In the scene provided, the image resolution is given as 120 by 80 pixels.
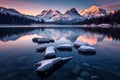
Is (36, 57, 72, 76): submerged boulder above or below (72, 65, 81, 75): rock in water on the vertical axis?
above

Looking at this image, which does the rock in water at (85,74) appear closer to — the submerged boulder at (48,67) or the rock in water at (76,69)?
the rock in water at (76,69)

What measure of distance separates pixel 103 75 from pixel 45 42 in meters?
16.8

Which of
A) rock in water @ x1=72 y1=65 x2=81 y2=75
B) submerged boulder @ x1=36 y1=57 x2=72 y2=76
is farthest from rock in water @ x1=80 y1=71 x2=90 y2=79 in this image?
submerged boulder @ x1=36 y1=57 x2=72 y2=76

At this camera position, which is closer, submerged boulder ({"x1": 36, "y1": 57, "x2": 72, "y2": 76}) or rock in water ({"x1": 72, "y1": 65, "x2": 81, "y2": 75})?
submerged boulder ({"x1": 36, "y1": 57, "x2": 72, "y2": 76})

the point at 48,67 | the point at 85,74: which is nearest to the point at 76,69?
the point at 85,74

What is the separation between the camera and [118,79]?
388 inches

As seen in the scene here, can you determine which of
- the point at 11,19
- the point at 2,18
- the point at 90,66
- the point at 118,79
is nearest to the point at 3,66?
the point at 90,66

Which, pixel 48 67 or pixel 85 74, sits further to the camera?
pixel 48 67

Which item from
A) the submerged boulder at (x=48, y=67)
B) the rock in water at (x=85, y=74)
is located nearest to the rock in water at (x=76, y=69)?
the rock in water at (x=85, y=74)

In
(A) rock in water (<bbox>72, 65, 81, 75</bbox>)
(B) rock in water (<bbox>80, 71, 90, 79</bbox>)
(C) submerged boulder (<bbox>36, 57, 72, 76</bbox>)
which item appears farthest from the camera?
(A) rock in water (<bbox>72, 65, 81, 75</bbox>)

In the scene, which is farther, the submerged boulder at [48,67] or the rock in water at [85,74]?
the submerged boulder at [48,67]

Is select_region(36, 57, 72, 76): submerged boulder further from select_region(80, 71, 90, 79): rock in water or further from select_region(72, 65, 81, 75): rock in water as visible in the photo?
select_region(80, 71, 90, 79): rock in water

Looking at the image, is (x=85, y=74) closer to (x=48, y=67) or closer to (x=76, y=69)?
(x=76, y=69)

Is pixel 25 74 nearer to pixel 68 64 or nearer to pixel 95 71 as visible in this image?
pixel 68 64
